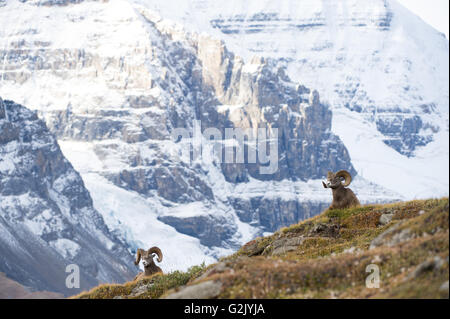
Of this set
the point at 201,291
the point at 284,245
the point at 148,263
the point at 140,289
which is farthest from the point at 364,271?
the point at 148,263

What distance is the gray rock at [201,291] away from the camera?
2267cm

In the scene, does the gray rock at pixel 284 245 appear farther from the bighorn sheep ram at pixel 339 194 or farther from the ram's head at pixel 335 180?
the ram's head at pixel 335 180

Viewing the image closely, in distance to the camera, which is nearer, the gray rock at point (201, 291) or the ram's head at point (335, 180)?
the gray rock at point (201, 291)

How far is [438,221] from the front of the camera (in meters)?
22.8

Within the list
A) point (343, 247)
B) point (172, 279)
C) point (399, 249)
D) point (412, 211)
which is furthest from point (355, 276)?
point (412, 211)

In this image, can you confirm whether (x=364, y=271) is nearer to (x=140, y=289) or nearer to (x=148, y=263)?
(x=140, y=289)

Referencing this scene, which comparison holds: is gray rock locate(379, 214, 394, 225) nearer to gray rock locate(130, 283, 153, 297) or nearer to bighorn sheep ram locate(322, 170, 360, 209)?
bighorn sheep ram locate(322, 170, 360, 209)

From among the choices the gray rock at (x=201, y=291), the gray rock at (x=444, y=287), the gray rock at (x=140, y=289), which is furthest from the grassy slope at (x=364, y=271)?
the gray rock at (x=140, y=289)

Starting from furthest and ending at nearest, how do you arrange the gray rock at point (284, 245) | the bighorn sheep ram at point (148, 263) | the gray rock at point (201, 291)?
the bighorn sheep ram at point (148, 263)
the gray rock at point (284, 245)
the gray rock at point (201, 291)

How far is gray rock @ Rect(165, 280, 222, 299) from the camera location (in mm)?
22672

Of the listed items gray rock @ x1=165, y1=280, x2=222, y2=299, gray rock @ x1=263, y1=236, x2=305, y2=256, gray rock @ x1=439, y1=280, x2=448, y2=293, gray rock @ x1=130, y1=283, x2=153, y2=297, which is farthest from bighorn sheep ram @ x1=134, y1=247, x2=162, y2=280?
gray rock @ x1=439, y1=280, x2=448, y2=293

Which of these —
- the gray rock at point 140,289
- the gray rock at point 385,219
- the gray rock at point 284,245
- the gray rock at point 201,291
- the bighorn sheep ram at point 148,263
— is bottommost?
the bighorn sheep ram at point 148,263
